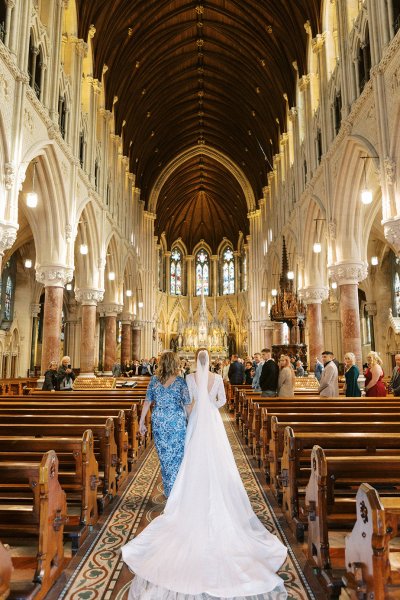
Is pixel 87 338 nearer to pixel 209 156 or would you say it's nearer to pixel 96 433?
pixel 96 433

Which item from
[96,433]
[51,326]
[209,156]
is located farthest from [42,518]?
[209,156]

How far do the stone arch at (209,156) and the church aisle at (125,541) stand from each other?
1302 inches

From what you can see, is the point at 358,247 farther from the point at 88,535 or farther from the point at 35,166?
the point at 88,535

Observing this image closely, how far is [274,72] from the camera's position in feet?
85.4

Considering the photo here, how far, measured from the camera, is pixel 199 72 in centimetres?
3181

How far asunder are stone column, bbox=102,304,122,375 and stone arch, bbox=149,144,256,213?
15921mm

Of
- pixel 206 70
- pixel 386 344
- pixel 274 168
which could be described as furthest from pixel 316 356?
pixel 206 70

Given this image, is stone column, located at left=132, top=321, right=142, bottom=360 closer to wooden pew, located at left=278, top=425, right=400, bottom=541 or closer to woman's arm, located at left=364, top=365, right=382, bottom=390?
woman's arm, located at left=364, top=365, right=382, bottom=390

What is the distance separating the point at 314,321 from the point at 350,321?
4.74 metres

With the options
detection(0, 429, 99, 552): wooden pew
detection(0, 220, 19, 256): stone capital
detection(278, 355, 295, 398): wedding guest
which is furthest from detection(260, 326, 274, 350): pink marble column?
detection(0, 429, 99, 552): wooden pew

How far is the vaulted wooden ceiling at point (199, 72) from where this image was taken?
2222 cm

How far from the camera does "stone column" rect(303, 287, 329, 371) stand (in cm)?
1959

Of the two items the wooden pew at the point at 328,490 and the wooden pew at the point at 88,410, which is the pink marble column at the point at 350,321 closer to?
the wooden pew at the point at 88,410

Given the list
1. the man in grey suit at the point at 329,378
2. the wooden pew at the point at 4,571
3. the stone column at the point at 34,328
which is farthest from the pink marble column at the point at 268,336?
the wooden pew at the point at 4,571
